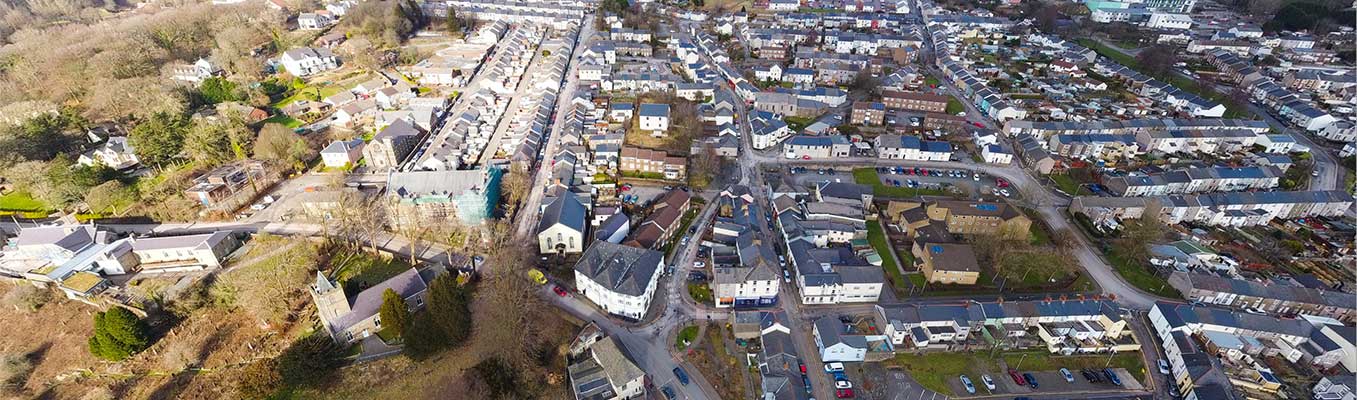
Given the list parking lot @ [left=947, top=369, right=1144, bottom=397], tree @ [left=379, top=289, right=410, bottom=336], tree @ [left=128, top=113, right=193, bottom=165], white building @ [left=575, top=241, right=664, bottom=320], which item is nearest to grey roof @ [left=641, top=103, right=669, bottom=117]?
white building @ [left=575, top=241, right=664, bottom=320]

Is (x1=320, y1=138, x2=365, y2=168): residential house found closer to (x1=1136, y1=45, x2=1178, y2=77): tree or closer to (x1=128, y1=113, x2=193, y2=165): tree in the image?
(x1=128, y1=113, x2=193, y2=165): tree

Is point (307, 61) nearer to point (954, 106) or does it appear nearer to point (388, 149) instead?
point (388, 149)

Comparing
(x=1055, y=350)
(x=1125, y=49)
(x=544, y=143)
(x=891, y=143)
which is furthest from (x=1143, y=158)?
(x=544, y=143)

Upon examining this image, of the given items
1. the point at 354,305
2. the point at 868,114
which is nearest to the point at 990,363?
the point at 868,114

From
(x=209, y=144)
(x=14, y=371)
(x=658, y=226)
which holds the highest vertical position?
(x=209, y=144)

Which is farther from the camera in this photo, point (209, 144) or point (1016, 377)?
point (209, 144)

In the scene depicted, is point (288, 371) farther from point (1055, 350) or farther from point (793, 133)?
point (793, 133)
